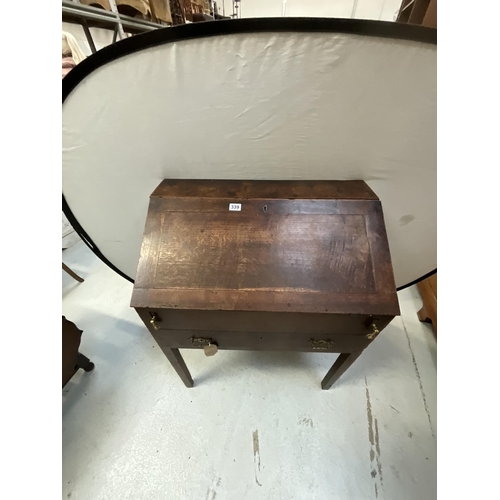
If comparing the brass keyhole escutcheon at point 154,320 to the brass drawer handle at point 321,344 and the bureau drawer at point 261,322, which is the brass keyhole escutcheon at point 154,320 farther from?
the brass drawer handle at point 321,344

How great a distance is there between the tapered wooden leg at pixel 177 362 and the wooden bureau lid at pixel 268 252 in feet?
1.05

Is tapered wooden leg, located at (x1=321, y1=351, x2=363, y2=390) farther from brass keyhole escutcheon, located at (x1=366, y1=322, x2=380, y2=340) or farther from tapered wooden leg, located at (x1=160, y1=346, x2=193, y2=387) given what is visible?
tapered wooden leg, located at (x1=160, y1=346, x2=193, y2=387)

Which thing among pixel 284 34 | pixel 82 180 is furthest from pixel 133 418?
pixel 284 34

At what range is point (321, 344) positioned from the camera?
28.6 inches

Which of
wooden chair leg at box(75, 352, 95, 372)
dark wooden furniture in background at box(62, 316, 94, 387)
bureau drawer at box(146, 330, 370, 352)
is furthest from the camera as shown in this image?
wooden chair leg at box(75, 352, 95, 372)

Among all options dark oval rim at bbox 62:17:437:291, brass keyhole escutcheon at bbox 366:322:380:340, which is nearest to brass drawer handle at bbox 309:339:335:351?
brass keyhole escutcheon at bbox 366:322:380:340

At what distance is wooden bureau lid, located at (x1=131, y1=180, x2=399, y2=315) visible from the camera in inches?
23.7

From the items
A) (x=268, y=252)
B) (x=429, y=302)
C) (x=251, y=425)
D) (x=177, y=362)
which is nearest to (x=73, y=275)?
(x=177, y=362)

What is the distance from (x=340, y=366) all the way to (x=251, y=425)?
1.55 feet

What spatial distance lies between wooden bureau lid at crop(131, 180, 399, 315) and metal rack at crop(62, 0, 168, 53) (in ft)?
4.02

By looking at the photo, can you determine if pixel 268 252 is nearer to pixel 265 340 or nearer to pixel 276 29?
pixel 265 340

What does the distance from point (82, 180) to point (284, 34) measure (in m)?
0.76

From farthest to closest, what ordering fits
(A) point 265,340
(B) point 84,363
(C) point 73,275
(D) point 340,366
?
(C) point 73,275
(B) point 84,363
(D) point 340,366
(A) point 265,340

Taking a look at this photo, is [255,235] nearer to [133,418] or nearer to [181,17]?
[133,418]
